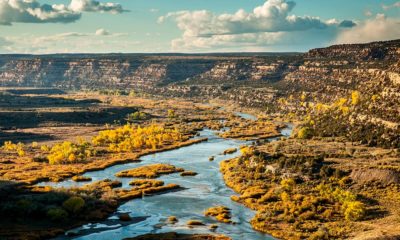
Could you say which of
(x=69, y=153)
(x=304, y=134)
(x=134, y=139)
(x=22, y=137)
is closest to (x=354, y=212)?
(x=304, y=134)

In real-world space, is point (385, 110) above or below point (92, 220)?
above

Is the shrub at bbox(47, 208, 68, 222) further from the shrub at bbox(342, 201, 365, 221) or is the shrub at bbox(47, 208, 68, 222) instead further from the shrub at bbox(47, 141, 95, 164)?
the shrub at bbox(47, 141, 95, 164)

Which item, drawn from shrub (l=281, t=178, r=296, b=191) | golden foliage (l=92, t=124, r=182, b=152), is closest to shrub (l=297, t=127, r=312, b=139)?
golden foliage (l=92, t=124, r=182, b=152)

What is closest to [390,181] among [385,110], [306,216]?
[306,216]

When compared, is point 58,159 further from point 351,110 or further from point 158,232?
point 351,110

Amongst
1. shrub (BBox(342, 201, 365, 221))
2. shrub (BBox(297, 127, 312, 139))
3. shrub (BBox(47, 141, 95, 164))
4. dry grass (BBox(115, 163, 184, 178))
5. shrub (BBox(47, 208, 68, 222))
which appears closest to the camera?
shrub (BBox(342, 201, 365, 221))

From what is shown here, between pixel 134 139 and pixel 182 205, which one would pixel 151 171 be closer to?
pixel 182 205
